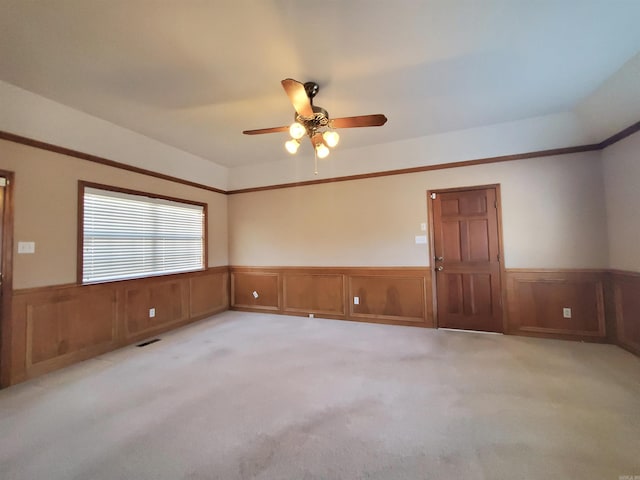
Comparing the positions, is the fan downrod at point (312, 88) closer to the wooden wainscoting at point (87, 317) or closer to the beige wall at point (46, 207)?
the beige wall at point (46, 207)

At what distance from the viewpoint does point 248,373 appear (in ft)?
8.64

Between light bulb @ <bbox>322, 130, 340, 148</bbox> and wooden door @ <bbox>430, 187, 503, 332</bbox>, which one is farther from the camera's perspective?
wooden door @ <bbox>430, 187, 503, 332</bbox>

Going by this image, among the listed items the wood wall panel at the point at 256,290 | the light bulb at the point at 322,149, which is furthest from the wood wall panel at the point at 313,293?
the light bulb at the point at 322,149

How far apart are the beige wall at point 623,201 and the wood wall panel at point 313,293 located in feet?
11.3

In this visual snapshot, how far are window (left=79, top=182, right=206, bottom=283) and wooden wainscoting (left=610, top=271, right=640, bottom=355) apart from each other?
5.82m

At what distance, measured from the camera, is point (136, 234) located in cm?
371

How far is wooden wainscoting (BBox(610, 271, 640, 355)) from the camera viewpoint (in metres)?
2.85

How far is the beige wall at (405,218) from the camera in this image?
334 centimetres

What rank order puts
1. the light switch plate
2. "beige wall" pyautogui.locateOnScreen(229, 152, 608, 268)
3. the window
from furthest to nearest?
"beige wall" pyautogui.locateOnScreen(229, 152, 608, 268)
the window
the light switch plate

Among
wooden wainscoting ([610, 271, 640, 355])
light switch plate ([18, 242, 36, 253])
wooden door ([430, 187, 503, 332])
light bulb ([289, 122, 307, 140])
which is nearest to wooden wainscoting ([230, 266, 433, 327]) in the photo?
wooden door ([430, 187, 503, 332])

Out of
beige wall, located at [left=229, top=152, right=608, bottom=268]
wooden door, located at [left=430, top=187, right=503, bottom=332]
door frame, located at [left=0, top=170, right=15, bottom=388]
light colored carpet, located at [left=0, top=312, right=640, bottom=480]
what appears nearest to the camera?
light colored carpet, located at [left=0, top=312, right=640, bottom=480]

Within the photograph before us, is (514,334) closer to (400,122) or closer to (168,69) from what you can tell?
(400,122)

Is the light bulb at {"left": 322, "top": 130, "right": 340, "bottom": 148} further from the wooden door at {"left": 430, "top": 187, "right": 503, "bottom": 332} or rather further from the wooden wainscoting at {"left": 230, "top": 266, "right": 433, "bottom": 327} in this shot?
the wooden wainscoting at {"left": 230, "top": 266, "right": 433, "bottom": 327}


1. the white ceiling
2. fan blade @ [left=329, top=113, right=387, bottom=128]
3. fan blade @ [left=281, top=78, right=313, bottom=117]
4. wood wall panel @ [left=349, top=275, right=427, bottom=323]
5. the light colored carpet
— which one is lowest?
the light colored carpet
